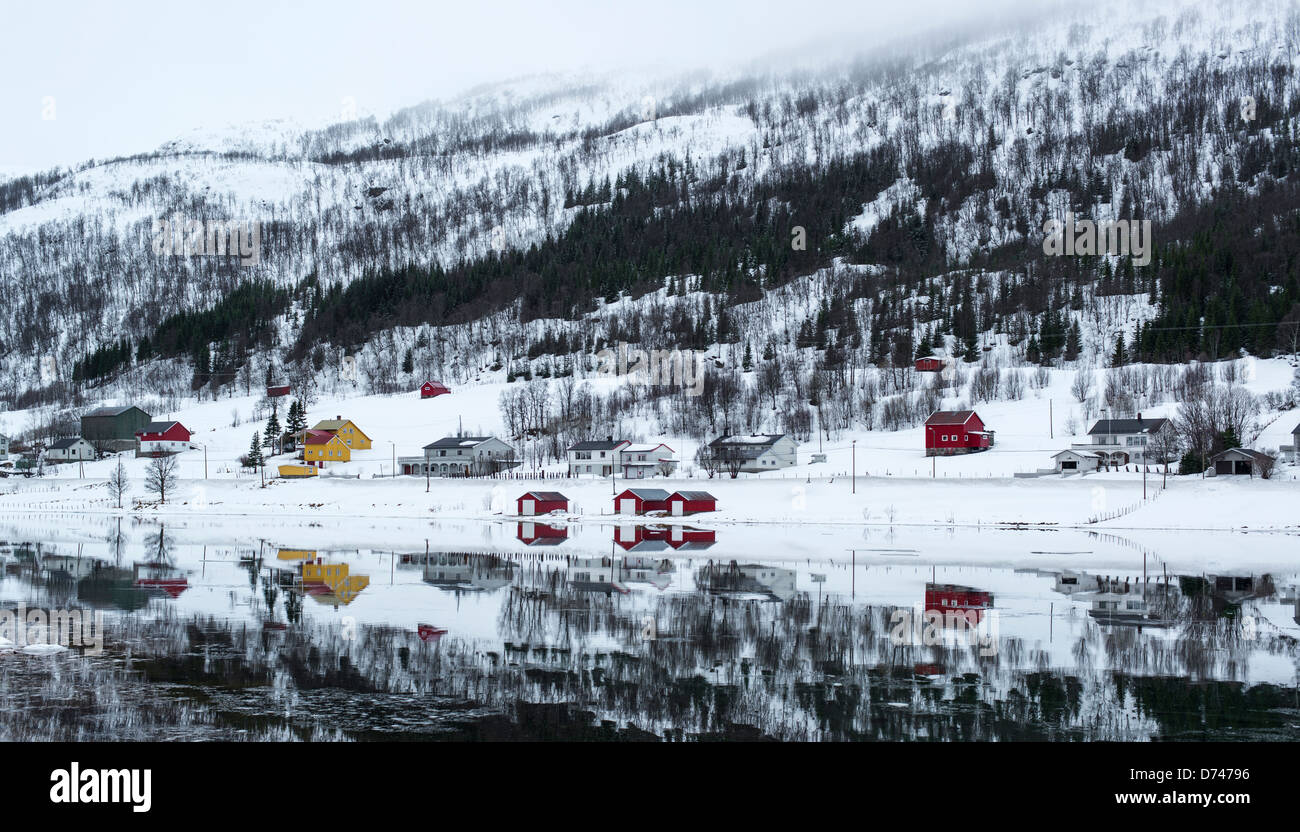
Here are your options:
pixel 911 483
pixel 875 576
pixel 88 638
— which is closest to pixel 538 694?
pixel 88 638

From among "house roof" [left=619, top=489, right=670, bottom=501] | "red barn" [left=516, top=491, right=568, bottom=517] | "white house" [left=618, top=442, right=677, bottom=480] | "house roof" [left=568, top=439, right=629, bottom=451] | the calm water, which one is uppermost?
"house roof" [left=568, top=439, right=629, bottom=451]

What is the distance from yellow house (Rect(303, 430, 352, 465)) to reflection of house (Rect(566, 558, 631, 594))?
56.9m

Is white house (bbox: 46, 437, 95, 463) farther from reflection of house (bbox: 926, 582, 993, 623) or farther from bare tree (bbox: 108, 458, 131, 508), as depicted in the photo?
reflection of house (bbox: 926, 582, 993, 623)

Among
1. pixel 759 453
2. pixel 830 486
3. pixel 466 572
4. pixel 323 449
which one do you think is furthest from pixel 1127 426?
pixel 323 449

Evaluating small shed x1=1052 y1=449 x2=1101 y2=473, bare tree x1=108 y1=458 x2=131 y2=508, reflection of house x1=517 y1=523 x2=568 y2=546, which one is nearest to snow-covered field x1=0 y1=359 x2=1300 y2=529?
bare tree x1=108 y1=458 x2=131 y2=508

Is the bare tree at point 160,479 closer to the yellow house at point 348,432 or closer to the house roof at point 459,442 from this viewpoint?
the yellow house at point 348,432

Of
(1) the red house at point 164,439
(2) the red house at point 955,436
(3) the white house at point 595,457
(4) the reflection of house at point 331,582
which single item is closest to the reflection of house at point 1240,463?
(2) the red house at point 955,436

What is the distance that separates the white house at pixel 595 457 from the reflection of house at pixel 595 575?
40.8m

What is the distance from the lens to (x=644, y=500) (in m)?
63.6

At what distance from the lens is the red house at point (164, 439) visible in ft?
331

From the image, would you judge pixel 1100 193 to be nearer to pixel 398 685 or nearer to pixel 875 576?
pixel 875 576

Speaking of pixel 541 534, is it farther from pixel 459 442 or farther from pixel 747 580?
pixel 459 442

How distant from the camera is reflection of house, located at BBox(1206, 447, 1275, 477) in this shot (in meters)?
60.5
